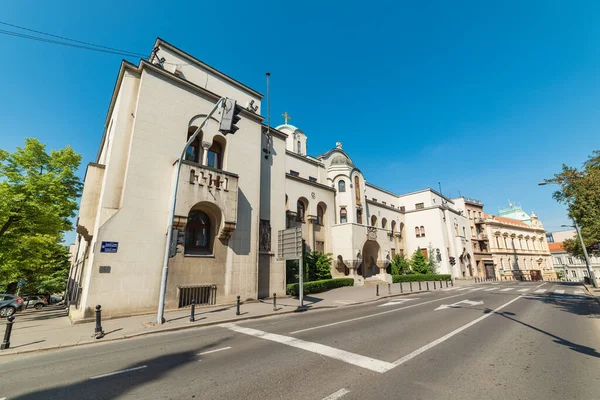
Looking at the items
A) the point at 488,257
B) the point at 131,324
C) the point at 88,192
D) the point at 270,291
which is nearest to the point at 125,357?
the point at 131,324

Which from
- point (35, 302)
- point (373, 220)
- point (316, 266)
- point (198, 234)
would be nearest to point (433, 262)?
point (373, 220)

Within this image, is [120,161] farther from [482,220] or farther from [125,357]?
[482,220]

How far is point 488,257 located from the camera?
52.5 meters

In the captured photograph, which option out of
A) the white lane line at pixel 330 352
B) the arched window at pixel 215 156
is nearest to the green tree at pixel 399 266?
the arched window at pixel 215 156

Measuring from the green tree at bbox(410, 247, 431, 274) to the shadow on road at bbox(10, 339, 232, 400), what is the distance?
1536 inches

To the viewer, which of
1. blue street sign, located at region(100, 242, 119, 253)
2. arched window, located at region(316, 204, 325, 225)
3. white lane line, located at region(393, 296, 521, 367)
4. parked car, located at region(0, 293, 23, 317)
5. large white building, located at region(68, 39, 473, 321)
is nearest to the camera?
white lane line, located at region(393, 296, 521, 367)

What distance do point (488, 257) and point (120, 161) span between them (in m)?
63.0

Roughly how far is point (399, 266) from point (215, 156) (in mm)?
30558

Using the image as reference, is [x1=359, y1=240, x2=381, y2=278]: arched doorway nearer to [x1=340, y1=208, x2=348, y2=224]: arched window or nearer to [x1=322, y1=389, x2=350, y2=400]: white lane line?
Result: [x1=340, y1=208, x2=348, y2=224]: arched window

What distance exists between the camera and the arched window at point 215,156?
1734 cm

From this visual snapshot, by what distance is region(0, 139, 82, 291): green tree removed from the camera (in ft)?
52.6

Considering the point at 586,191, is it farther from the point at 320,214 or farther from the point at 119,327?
the point at 320,214

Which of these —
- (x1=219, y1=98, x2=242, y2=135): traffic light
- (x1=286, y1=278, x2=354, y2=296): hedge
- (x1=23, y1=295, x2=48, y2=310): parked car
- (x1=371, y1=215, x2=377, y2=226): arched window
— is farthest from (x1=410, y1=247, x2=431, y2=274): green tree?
(x1=23, y1=295, x2=48, y2=310): parked car

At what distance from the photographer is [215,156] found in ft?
57.7
